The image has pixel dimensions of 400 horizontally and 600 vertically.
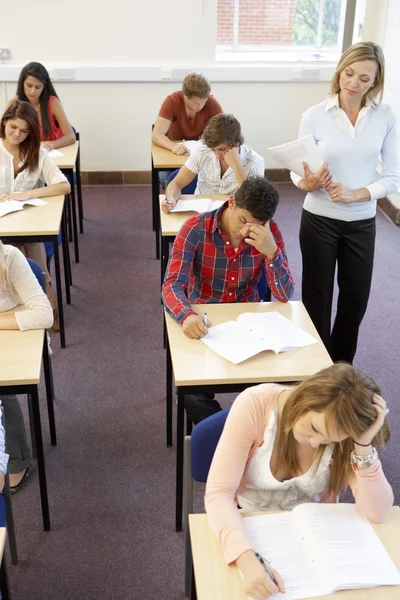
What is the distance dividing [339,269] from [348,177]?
0.45 metres

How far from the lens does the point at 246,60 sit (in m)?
6.00

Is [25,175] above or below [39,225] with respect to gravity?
above

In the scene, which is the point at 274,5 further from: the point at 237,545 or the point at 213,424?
the point at 237,545

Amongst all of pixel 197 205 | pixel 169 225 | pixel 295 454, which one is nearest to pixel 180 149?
pixel 197 205

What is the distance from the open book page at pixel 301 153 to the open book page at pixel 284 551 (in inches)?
62.8

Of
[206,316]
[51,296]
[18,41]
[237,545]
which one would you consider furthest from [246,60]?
[237,545]

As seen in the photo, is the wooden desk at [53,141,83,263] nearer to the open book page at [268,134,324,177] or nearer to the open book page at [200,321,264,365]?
the open book page at [268,134,324,177]

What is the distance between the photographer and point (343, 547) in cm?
161

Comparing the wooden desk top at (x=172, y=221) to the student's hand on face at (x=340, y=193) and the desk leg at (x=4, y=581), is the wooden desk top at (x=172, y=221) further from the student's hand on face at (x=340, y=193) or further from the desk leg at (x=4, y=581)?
the desk leg at (x=4, y=581)

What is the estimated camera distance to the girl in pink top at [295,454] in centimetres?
163

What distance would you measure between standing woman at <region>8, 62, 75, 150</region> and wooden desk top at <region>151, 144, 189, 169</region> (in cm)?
63

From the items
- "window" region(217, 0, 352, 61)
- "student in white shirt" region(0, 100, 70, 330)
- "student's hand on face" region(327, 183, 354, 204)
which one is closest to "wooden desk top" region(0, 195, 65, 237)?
"student in white shirt" region(0, 100, 70, 330)

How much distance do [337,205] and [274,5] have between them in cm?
367

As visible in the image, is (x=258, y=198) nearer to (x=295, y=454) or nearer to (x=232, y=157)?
(x=295, y=454)
